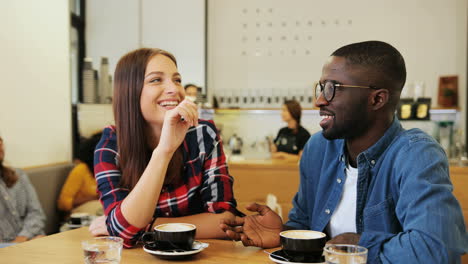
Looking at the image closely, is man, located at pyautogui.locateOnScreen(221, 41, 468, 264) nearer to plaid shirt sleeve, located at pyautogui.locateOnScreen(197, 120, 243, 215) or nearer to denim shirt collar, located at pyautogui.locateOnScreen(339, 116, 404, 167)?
denim shirt collar, located at pyautogui.locateOnScreen(339, 116, 404, 167)

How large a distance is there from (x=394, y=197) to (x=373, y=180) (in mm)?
84

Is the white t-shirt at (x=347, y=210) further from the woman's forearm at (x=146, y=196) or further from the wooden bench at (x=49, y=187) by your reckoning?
the wooden bench at (x=49, y=187)

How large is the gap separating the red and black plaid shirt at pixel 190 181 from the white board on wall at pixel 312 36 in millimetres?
4349

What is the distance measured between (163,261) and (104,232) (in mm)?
377

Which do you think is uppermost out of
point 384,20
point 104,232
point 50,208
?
point 384,20

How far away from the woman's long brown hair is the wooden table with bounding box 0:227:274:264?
331 millimetres

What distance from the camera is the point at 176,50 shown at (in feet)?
18.7

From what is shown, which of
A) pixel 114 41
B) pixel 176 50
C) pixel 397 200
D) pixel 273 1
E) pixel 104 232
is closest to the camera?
pixel 397 200

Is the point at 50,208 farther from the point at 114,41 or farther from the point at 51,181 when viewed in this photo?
the point at 114,41

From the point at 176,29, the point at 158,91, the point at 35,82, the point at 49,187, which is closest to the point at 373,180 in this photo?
the point at 158,91

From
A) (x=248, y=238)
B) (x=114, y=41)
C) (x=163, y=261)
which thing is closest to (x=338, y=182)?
(x=248, y=238)

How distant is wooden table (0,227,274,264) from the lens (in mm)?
1152

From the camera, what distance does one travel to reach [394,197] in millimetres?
1287

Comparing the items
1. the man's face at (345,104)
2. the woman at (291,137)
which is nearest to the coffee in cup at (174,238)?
the man's face at (345,104)
